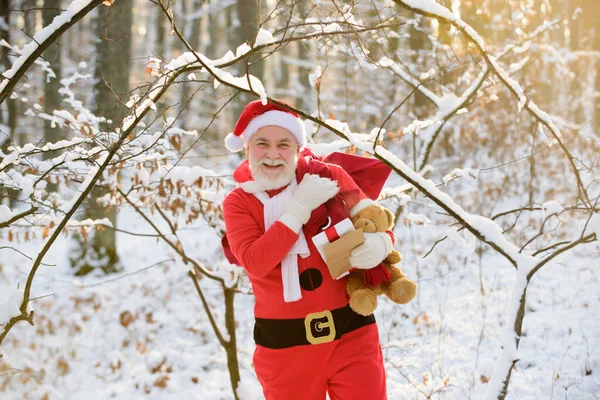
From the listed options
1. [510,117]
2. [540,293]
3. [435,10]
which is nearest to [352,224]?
[435,10]

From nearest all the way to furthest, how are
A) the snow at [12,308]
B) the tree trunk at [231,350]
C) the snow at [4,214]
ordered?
the snow at [12,308], the snow at [4,214], the tree trunk at [231,350]

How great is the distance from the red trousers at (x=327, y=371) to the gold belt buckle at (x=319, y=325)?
0.09ft

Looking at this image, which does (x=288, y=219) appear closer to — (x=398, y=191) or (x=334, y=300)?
(x=334, y=300)

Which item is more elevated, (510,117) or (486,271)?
(510,117)

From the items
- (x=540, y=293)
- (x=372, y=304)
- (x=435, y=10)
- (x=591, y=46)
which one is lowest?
(x=540, y=293)

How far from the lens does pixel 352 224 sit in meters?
2.04

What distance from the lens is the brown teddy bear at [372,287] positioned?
2.00 metres

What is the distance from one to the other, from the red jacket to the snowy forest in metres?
0.25

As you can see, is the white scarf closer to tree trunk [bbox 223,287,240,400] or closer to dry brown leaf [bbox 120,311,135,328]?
tree trunk [bbox 223,287,240,400]

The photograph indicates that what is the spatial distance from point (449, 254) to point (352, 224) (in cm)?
525

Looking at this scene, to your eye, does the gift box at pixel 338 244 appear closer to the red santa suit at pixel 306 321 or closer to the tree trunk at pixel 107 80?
the red santa suit at pixel 306 321

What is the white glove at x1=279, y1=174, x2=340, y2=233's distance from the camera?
78.1 inches

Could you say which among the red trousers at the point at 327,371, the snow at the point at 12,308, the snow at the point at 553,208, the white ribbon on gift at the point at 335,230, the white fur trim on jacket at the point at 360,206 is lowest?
the red trousers at the point at 327,371

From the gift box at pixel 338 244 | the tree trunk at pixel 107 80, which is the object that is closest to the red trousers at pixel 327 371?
the gift box at pixel 338 244
